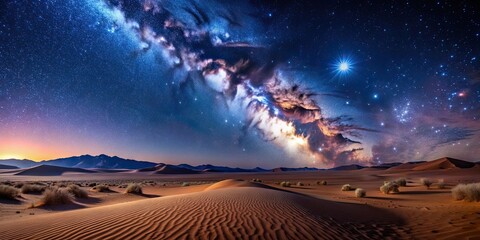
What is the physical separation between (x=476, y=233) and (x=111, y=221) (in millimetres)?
9509

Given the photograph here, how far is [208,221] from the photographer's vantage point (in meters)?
6.93

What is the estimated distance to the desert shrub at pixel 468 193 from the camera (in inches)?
450

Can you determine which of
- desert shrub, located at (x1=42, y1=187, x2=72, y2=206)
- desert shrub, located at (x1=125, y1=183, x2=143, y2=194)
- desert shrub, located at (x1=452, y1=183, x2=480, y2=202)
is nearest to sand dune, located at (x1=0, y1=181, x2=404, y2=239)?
desert shrub, located at (x1=452, y1=183, x2=480, y2=202)

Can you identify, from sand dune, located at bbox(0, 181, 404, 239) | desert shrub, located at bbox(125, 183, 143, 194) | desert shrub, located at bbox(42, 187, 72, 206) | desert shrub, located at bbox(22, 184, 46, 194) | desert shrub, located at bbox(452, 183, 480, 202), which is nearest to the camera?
sand dune, located at bbox(0, 181, 404, 239)

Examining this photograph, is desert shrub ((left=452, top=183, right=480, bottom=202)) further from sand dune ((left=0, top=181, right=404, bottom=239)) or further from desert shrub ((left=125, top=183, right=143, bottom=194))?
desert shrub ((left=125, top=183, right=143, bottom=194))

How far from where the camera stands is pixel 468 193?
1172cm

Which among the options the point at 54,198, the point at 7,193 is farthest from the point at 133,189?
the point at 7,193

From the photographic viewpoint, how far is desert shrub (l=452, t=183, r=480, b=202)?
11420mm

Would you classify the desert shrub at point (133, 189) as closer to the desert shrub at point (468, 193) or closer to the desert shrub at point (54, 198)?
the desert shrub at point (54, 198)

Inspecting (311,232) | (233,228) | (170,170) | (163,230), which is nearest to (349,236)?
(311,232)

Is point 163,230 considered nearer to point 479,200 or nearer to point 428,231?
point 428,231

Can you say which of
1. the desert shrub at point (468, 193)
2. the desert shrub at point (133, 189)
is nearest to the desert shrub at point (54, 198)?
the desert shrub at point (133, 189)

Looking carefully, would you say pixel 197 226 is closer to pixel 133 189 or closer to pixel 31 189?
pixel 133 189

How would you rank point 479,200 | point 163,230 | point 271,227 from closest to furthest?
point 163,230, point 271,227, point 479,200
